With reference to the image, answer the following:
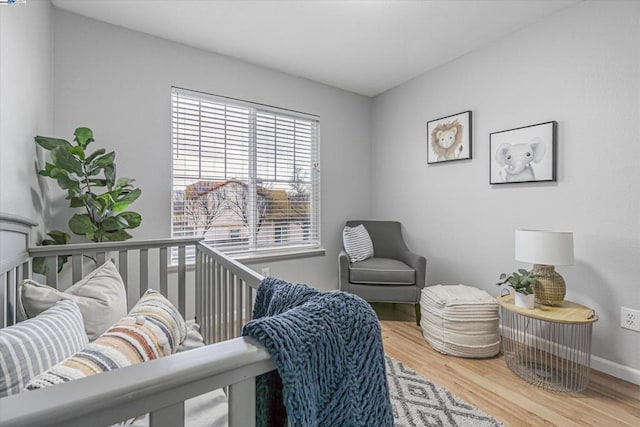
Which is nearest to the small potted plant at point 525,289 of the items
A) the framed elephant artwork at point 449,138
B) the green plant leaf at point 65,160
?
the framed elephant artwork at point 449,138

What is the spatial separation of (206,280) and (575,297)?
2.48 metres

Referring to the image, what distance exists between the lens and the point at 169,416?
419mm

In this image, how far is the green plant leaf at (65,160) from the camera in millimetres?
1724

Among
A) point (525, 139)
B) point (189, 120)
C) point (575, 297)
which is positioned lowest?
point (575, 297)

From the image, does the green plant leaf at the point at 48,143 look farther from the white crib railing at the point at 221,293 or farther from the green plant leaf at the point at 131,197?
the white crib railing at the point at 221,293

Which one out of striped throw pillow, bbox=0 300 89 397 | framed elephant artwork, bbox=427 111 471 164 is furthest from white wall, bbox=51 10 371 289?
striped throw pillow, bbox=0 300 89 397

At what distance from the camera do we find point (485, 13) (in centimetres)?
218

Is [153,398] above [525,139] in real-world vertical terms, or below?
below

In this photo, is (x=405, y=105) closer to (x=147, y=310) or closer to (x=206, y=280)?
(x=206, y=280)

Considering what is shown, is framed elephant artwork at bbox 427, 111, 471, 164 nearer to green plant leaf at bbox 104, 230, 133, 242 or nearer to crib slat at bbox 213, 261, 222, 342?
crib slat at bbox 213, 261, 222, 342

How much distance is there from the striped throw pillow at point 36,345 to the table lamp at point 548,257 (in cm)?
A: 233

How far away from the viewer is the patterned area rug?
1511 millimetres

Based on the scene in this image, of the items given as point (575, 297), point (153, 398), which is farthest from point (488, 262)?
point (153, 398)

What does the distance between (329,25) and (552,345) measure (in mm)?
2899
